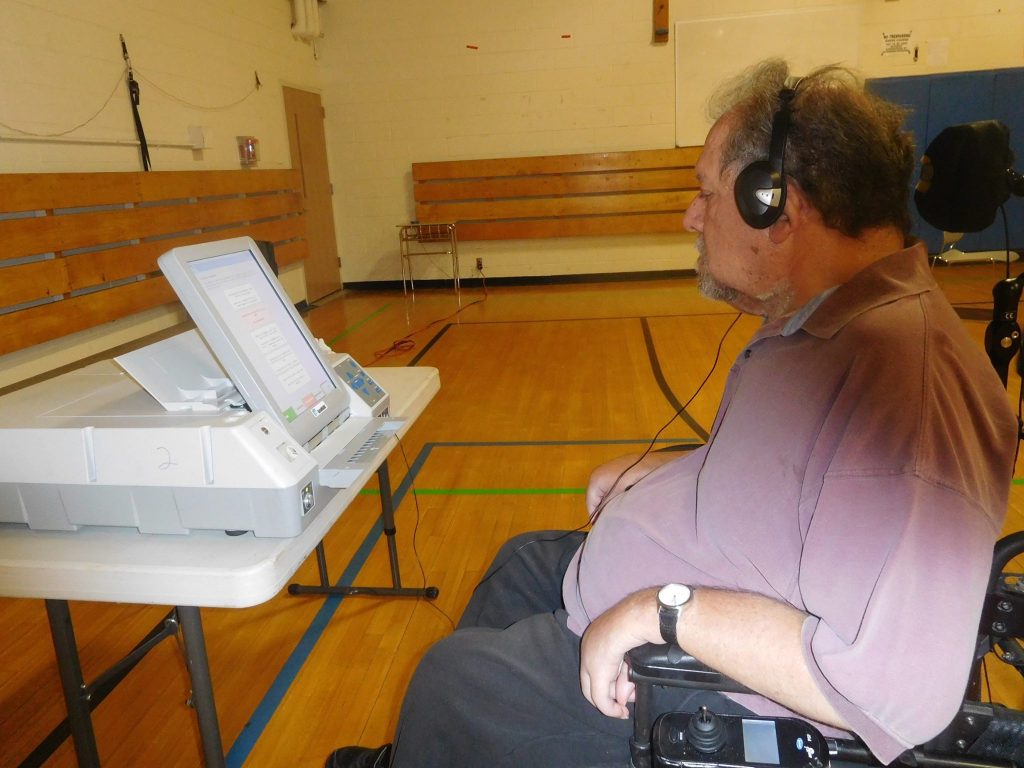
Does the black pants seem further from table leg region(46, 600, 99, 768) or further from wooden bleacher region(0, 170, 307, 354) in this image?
wooden bleacher region(0, 170, 307, 354)

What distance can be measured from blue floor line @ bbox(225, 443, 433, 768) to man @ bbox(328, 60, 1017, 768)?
29.7 inches

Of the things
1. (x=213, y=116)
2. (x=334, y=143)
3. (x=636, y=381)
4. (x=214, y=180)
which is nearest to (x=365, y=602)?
(x=636, y=381)

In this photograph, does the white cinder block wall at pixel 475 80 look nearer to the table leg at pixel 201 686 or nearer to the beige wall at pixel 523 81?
the beige wall at pixel 523 81

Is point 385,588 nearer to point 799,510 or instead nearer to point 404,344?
point 799,510

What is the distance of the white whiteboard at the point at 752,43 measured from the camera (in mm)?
6438

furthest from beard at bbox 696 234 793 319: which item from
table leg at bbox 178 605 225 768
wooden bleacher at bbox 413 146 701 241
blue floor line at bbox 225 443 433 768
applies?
wooden bleacher at bbox 413 146 701 241

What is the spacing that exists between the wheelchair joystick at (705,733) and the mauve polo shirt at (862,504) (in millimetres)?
118

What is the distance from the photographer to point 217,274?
3.54ft

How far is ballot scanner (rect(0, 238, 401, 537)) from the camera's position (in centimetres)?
90

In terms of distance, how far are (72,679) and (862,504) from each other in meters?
1.23

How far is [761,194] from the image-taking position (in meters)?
1.01

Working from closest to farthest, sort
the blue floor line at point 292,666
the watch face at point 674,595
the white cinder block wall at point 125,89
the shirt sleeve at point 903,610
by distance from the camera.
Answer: the shirt sleeve at point 903,610 < the watch face at point 674,595 < the blue floor line at point 292,666 < the white cinder block wall at point 125,89

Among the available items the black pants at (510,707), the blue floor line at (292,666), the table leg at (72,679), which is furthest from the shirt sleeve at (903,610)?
the blue floor line at (292,666)

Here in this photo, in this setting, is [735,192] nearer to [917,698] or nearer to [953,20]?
[917,698]
